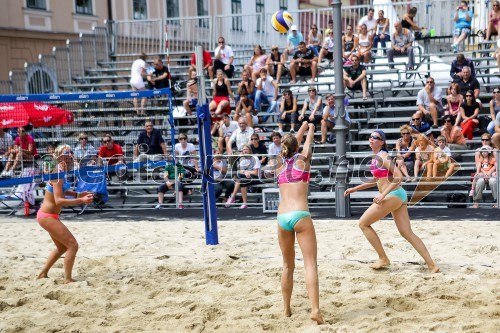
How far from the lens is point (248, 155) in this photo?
1334 centimetres

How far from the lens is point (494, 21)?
58.1 feet

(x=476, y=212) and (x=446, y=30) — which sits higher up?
(x=446, y=30)

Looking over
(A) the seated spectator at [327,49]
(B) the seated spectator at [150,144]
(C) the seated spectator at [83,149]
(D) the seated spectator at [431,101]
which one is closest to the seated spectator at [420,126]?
(D) the seated spectator at [431,101]

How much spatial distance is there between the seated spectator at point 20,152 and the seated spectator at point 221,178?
361cm

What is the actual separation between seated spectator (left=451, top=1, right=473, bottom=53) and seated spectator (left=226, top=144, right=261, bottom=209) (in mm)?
7212

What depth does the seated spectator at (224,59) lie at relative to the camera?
Answer: 1928 cm

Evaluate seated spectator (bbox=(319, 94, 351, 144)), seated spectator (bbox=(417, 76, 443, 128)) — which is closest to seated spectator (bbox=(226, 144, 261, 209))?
seated spectator (bbox=(319, 94, 351, 144))

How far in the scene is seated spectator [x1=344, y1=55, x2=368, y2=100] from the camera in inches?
659

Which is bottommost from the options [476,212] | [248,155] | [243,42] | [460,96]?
[476,212]

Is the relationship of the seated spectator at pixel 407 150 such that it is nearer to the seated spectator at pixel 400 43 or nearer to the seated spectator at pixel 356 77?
the seated spectator at pixel 356 77

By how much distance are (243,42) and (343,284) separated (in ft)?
49.4

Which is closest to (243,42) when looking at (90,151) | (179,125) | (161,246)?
(179,125)

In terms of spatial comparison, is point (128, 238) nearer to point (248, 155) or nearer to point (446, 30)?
point (248, 155)

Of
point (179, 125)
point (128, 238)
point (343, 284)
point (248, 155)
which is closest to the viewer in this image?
point (343, 284)
